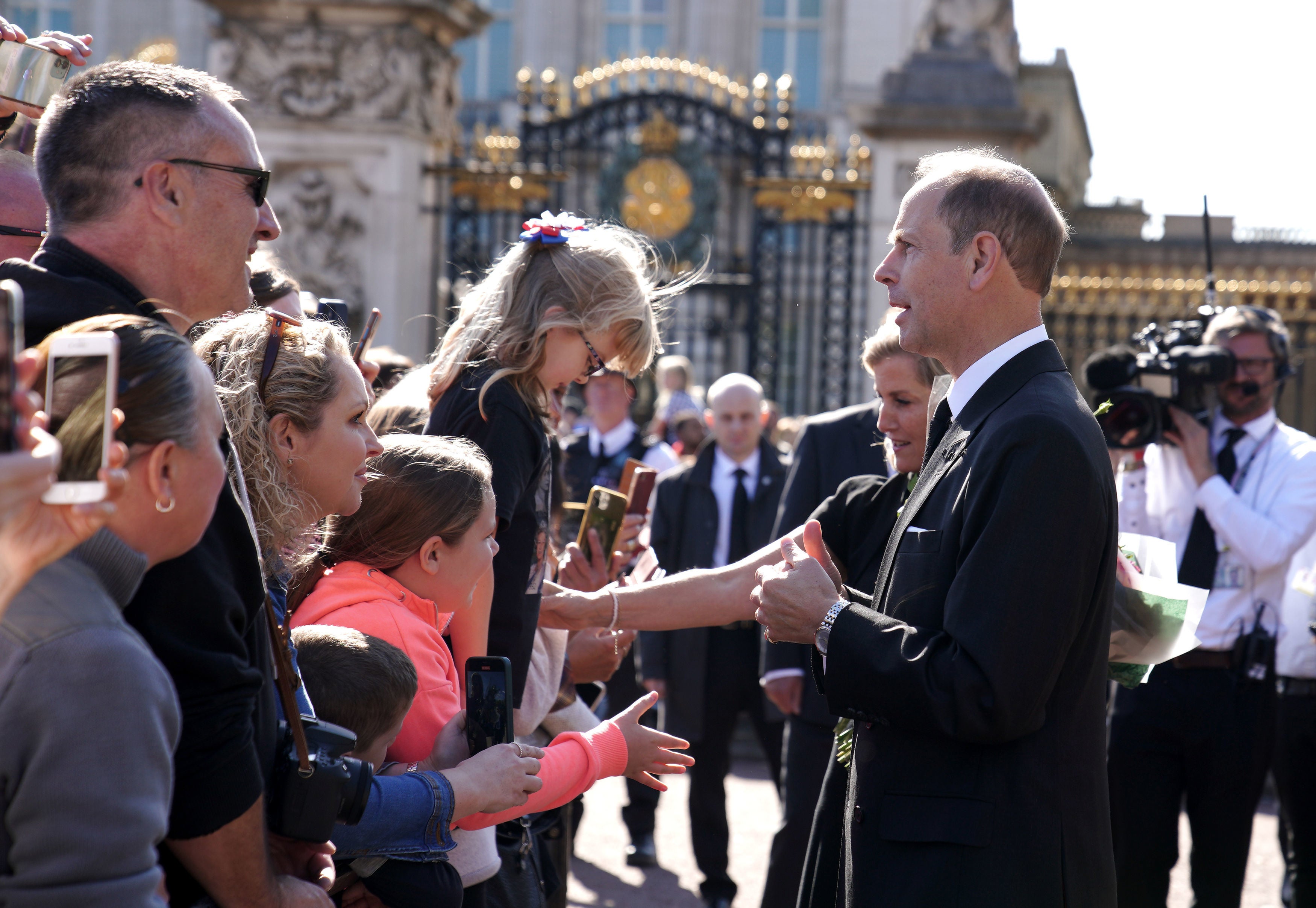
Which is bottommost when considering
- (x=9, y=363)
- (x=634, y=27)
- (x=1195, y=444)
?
(x=1195, y=444)

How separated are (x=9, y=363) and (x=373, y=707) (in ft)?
3.51

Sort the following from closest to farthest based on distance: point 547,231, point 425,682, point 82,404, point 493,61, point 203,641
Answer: point 82,404
point 203,641
point 425,682
point 547,231
point 493,61

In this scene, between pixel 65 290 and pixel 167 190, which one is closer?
pixel 65 290

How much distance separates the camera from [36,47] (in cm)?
266

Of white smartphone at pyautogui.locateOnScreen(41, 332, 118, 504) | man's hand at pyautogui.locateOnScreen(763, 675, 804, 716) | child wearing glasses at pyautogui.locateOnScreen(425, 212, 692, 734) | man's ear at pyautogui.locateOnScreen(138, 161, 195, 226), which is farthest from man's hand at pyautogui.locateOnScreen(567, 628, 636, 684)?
white smartphone at pyautogui.locateOnScreen(41, 332, 118, 504)

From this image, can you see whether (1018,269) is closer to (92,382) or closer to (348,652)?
(348,652)

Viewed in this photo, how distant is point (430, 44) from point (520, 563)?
290 inches

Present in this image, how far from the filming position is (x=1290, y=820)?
4398 millimetres

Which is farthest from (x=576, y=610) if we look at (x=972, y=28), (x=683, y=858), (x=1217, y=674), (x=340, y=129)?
(x=972, y=28)

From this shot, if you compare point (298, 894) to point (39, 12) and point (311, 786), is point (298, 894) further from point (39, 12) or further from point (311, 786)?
point (39, 12)

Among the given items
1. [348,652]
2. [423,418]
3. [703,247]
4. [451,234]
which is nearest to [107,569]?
[348,652]

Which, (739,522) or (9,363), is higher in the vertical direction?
(9,363)

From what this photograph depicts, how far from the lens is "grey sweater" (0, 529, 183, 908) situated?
1.32 m

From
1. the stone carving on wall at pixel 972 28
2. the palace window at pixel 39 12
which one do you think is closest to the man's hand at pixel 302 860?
the stone carving on wall at pixel 972 28
